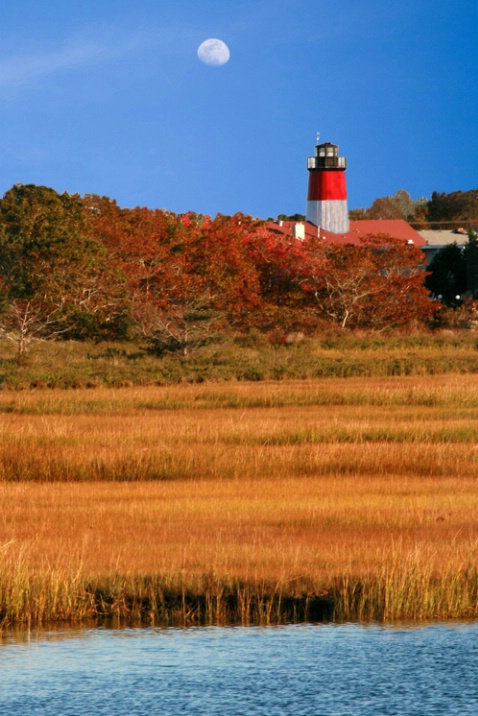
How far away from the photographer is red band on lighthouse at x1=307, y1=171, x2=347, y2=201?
100000 millimetres

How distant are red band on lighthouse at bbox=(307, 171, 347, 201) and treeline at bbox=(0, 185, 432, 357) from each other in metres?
28.6

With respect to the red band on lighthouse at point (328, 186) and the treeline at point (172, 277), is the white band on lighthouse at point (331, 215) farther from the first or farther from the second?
the treeline at point (172, 277)

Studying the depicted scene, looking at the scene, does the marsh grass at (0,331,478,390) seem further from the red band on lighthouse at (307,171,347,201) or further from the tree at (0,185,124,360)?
the red band on lighthouse at (307,171,347,201)

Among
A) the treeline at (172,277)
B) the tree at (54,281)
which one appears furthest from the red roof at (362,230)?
the tree at (54,281)

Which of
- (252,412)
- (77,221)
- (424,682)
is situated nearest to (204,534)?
(424,682)

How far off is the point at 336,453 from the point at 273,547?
28.9 ft

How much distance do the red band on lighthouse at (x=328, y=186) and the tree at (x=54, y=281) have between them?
154ft

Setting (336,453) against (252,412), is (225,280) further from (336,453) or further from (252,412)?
(336,453)

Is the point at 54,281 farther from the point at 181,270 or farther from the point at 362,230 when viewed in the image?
the point at 362,230

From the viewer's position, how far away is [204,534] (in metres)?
17.3

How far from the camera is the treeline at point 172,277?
52.8m

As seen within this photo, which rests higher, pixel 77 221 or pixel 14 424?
pixel 77 221

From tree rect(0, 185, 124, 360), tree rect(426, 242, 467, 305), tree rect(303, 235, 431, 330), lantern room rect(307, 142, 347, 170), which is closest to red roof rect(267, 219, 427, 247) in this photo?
lantern room rect(307, 142, 347, 170)

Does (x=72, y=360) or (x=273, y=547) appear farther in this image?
(x=72, y=360)
